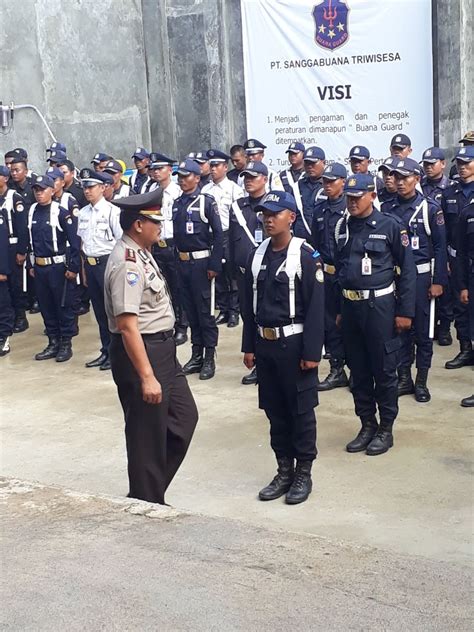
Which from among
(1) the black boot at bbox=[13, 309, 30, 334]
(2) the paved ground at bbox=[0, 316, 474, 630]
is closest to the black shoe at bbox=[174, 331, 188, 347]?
(2) the paved ground at bbox=[0, 316, 474, 630]

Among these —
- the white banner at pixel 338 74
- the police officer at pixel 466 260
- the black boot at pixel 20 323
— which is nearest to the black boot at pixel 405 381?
the police officer at pixel 466 260

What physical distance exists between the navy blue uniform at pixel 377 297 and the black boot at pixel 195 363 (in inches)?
117

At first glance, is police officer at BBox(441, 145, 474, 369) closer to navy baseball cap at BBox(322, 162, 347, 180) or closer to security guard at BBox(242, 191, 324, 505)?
navy baseball cap at BBox(322, 162, 347, 180)

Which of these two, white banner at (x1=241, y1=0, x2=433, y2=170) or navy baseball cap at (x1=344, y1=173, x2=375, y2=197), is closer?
navy baseball cap at (x1=344, y1=173, x2=375, y2=197)

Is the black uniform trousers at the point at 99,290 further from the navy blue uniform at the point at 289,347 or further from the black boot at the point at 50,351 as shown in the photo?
the navy blue uniform at the point at 289,347

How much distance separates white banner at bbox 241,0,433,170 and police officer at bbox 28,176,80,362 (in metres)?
4.07

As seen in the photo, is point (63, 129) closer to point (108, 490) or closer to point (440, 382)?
point (440, 382)

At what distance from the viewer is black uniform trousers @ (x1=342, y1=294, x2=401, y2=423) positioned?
281 inches

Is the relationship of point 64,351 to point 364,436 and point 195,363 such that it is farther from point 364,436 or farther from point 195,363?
point 364,436

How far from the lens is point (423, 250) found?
8359 mm

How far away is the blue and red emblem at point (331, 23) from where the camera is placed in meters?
13.2

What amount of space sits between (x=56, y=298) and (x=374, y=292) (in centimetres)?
493

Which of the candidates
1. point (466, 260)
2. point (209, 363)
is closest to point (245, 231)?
point (209, 363)

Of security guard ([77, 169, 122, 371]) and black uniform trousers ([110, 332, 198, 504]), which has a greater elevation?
security guard ([77, 169, 122, 371])
